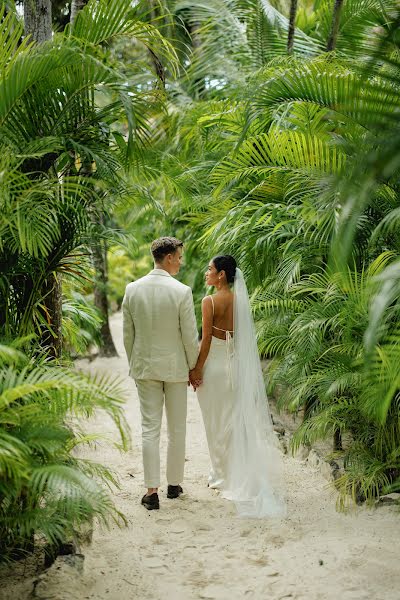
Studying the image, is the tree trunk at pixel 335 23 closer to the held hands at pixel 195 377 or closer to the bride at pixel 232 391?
the bride at pixel 232 391

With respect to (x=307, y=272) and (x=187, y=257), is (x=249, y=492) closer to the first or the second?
(x=307, y=272)

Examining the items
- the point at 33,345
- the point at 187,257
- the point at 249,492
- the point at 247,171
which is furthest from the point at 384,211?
the point at 187,257

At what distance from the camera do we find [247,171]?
579 centimetres

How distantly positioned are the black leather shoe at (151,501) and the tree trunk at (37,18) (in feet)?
11.0

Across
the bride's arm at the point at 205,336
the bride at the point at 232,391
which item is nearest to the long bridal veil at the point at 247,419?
the bride at the point at 232,391

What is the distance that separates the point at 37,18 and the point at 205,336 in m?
2.60

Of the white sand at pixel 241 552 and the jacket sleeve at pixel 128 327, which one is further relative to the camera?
the jacket sleeve at pixel 128 327

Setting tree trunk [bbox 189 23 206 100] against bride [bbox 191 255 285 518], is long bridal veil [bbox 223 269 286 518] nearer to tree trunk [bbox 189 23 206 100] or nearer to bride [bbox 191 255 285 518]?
bride [bbox 191 255 285 518]

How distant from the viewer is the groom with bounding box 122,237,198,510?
201 inches

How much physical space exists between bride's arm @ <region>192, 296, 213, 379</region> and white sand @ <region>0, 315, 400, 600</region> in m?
0.96

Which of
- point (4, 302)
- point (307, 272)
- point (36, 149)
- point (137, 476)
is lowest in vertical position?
point (137, 476)

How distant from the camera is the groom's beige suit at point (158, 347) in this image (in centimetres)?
511

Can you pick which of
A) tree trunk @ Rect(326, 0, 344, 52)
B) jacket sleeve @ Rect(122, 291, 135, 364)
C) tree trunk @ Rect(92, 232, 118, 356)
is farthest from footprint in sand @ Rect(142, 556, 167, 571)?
tree trunk @ Rect(92, 232, 118, 356)

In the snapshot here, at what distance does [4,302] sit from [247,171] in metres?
2.50
